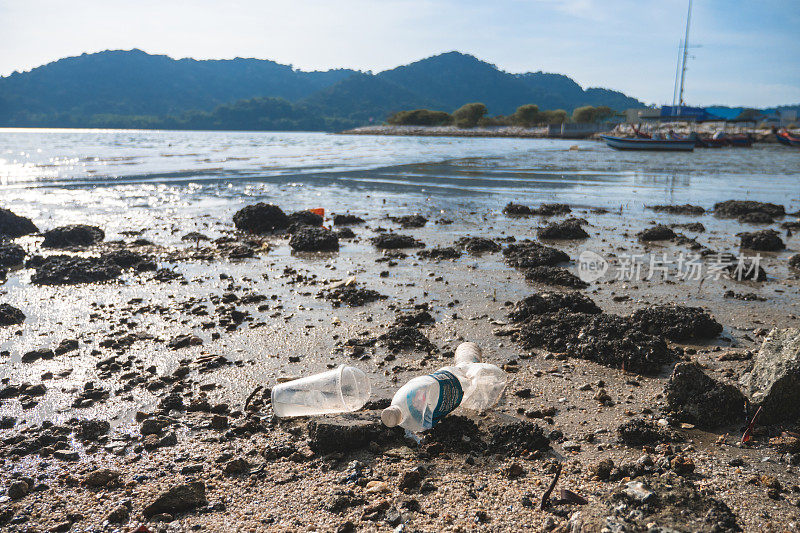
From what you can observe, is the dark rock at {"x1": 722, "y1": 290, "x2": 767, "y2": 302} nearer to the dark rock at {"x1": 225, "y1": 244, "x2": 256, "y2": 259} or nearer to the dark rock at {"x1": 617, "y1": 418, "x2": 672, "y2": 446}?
the dark rock at {"x1": 617, "y1": 418, "x2": 672, "y2": 446}

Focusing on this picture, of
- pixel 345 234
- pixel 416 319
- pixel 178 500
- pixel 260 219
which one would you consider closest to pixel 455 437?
pixel 178 500

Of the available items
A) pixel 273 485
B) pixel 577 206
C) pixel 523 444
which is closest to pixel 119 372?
pixel 273 485

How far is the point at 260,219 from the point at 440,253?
4801 millimetres

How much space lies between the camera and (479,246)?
31.1 feet

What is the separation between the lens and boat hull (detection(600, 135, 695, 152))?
150ft

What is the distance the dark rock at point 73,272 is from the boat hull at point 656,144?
47234 mm

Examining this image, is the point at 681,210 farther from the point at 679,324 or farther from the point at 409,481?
the point at 409,481

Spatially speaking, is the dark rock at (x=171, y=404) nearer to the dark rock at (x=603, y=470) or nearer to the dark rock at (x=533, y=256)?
the dark rock at (x=603, y=470)

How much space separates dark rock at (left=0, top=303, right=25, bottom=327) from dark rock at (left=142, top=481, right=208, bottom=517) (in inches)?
163

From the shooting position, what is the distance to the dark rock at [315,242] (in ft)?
31.8

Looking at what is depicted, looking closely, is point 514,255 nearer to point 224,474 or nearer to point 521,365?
point 521,365

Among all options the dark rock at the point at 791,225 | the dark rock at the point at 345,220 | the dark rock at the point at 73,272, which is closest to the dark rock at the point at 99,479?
the dark rock at the point at 73,272

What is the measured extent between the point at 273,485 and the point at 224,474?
13.9 inches

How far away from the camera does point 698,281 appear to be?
7.45 metres
